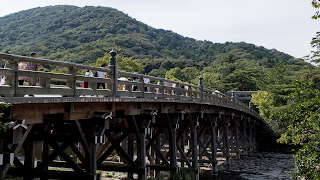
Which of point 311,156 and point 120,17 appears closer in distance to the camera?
point 311,156

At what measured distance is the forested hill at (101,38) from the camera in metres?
131

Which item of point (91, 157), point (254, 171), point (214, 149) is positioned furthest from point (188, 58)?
point (91, 157)

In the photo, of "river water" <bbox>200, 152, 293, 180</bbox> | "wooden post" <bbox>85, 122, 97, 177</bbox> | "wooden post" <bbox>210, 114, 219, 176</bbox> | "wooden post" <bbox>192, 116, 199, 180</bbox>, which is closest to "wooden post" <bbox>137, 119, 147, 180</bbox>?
"wooden post" <bbox>85, 122, 97, 177</bbox>

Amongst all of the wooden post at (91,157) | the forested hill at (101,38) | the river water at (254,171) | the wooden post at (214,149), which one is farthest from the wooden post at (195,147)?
the forested hill at (101,38)

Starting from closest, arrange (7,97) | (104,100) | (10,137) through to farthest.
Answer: (7,97) → (10,137) → (104,100)

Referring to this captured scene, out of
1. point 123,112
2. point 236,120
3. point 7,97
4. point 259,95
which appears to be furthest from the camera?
point 259,95

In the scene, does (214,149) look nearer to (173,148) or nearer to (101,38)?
(173,148)

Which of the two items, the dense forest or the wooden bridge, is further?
the dense forest

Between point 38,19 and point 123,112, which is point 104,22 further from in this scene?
point 123,112

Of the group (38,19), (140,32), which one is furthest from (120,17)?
(38,19)

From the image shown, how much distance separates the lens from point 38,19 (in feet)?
600

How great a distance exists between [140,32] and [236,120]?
5983 inches

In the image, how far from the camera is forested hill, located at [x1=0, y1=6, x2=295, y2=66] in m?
131

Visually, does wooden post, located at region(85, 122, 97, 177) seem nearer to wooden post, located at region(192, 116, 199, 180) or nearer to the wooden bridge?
the wooden bridge
